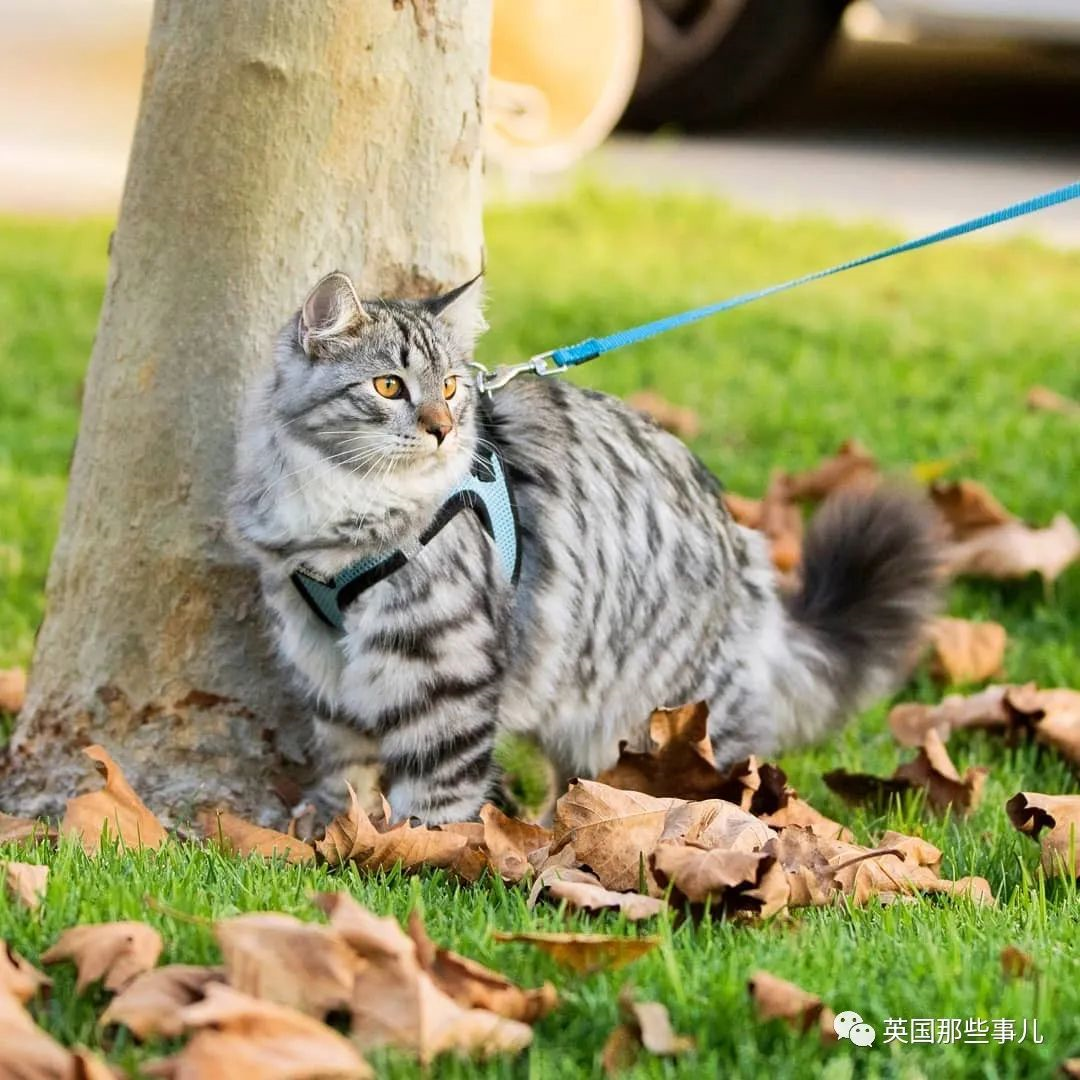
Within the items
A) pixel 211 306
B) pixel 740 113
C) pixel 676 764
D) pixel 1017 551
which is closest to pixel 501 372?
pixel 211 306

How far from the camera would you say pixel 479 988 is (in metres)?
2.23

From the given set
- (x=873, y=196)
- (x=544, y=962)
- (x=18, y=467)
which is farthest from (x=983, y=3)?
(x=544, y=962)

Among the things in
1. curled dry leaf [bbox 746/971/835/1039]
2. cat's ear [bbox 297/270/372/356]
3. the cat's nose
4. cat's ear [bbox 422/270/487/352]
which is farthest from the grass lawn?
cat's ear [bbox 422/270/487/352]

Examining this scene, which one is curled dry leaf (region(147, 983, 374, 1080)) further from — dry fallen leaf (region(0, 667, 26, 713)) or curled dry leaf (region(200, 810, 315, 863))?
dry fallen leaf (region(0, 667, 26, 713))

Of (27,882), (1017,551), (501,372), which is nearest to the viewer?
(27,882)

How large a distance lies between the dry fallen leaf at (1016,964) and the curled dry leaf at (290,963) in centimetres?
89

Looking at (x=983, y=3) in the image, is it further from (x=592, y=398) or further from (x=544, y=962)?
(x=544, y=962)

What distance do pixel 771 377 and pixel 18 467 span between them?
101 inches

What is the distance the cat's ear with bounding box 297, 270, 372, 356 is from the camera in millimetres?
3055

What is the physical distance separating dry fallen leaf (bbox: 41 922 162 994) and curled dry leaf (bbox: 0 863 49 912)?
175 mm

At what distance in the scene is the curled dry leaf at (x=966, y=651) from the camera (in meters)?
4.19

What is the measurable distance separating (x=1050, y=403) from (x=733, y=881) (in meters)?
3.63

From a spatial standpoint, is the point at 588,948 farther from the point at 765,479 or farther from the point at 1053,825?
the point at 765,479

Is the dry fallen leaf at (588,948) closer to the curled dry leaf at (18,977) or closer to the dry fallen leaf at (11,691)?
the curled dry leaf at (18,977)
